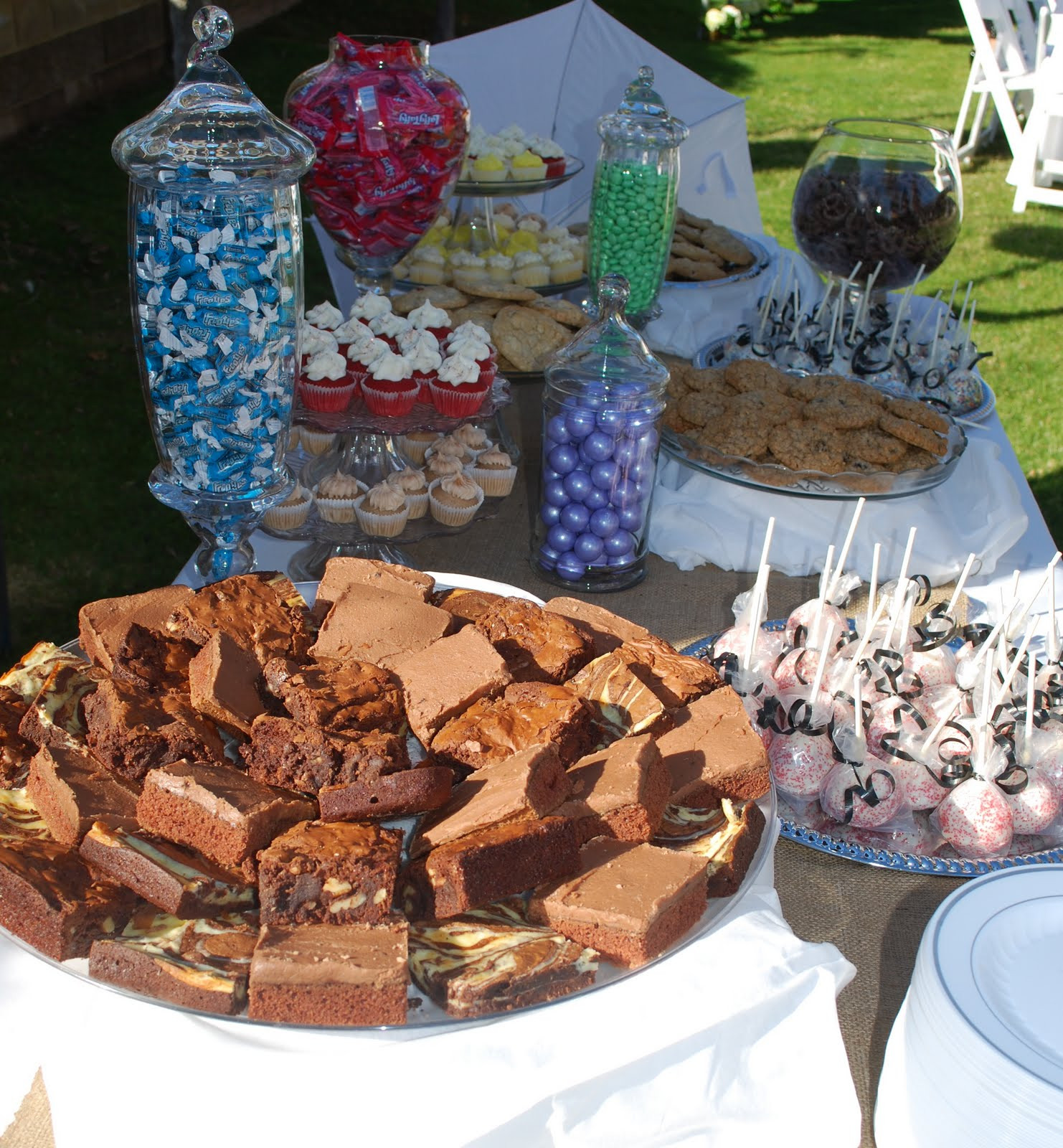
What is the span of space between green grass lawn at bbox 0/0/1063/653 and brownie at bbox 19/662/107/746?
6.65ft

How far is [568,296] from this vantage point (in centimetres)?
290

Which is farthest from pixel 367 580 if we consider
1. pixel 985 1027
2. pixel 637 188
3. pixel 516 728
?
pixel 637 188

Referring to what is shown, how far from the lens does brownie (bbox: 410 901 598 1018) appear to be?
923 mm

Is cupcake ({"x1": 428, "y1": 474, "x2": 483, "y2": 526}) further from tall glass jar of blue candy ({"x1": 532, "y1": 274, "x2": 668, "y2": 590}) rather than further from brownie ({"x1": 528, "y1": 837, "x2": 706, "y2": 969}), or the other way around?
brownie ({"x1": 528, "y1": 837, "x2": 706, "y2": 969})

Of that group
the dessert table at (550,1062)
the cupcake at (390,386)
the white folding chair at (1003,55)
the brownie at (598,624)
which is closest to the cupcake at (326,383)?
the cupcake at (390,386)

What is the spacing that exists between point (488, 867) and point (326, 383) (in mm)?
977

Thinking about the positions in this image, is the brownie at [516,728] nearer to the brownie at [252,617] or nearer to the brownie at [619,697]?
the brownie at [619,697]

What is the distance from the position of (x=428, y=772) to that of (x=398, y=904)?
4.9 inches

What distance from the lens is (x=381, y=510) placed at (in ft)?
6.07

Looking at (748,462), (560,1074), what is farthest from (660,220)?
(560,1074)

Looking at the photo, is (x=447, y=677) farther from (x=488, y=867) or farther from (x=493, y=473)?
(x=493, y=473)

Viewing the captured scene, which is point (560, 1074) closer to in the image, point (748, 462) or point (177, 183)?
point (177, 183)

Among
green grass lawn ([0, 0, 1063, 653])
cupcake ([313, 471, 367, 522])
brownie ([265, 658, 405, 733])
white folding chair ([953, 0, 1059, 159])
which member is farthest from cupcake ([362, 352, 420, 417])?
white folding chair ([953, 0, 1059, 159])

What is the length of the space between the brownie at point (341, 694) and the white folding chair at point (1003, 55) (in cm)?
606
